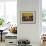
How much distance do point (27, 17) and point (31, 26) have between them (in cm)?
36

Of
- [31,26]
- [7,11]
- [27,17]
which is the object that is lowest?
[31,26]

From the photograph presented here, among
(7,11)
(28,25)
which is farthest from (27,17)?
(7,11)

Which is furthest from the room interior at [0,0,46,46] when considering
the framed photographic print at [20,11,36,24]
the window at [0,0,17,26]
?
the window at [0,0,17,26]

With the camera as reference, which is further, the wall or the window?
the window

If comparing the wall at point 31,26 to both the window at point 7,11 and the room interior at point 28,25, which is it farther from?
the window at point 7,11

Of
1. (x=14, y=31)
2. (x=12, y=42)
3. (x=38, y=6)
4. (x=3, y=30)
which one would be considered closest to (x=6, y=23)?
(x=3, y=30)

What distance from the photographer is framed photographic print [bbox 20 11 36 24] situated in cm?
533

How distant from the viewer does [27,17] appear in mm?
5359

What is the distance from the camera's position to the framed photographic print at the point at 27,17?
533 cm

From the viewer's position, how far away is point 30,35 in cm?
537

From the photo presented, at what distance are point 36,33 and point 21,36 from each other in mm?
563

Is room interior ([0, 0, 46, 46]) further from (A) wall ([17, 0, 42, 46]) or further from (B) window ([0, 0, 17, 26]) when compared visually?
(B) window ([0, 0, 17, 26])

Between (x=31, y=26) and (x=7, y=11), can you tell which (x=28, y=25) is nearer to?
(x=31, y=26)

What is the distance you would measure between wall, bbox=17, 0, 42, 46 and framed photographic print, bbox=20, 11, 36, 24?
11cm
